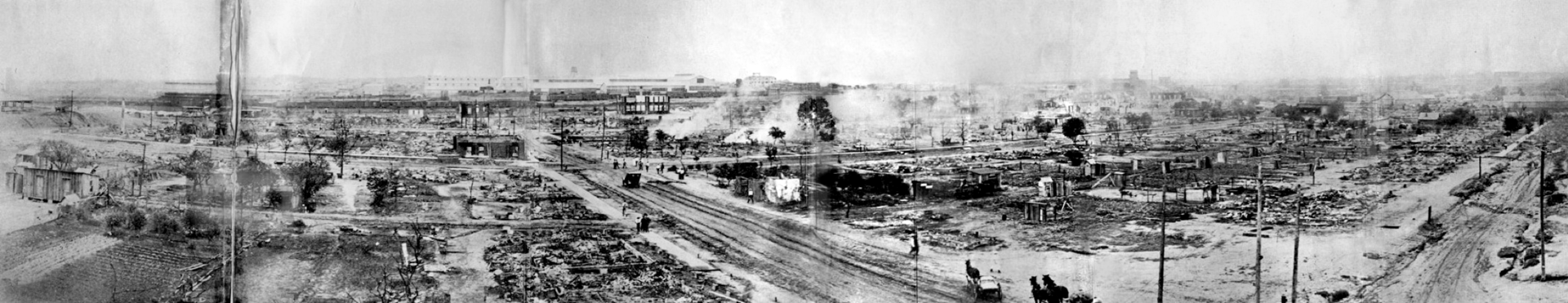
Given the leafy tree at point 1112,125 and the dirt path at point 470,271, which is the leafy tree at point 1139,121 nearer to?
the leafy tree at point 1112,125

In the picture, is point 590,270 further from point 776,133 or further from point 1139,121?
point 1139,121

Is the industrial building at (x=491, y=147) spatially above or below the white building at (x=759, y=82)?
below

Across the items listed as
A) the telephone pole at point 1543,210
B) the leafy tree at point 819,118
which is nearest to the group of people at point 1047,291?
the leafy tree at point 819,118

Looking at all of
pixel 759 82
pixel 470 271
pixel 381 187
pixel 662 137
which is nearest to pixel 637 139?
pixel 662 137

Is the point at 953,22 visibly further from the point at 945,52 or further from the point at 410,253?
the point at 410,253

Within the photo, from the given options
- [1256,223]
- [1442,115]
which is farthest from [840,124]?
[1442,115]

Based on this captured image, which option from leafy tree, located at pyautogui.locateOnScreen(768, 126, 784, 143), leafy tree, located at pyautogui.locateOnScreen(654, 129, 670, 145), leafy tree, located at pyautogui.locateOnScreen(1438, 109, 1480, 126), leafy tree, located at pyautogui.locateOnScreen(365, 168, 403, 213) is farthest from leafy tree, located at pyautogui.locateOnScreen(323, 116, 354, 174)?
leafy tree, located at pyautogui.locateOnScreen(1438, 109, 1480, 126)

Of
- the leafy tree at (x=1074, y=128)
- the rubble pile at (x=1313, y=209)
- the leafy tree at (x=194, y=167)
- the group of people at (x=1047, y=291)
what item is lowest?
the group of people at (x=1047, y=291)
